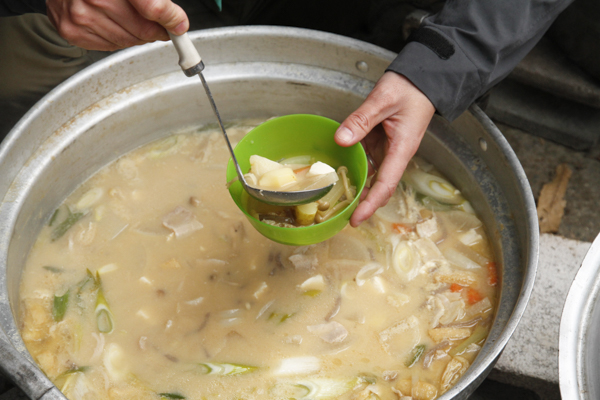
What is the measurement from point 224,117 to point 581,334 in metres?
1.67

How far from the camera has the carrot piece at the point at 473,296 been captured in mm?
1786

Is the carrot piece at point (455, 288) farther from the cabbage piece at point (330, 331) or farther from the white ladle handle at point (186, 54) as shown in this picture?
the white ladle handle at point (186, 54)

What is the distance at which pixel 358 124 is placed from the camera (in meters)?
1.62

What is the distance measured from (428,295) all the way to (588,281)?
21.6 inches

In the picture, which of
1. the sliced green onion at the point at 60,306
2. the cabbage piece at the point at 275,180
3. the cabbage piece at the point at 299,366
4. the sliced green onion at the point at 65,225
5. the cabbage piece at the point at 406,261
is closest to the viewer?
the cabbage piece at the point at 275,180

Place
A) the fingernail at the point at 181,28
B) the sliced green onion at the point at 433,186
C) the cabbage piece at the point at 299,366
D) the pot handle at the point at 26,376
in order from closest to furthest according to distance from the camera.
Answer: the pot handle at the point at 26,376 → the fingernail at the point at 181,28 → the cabbage piece at the point at 299,366 → the sliced green onion at the point at 433,186

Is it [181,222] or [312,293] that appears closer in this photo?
[312,293]

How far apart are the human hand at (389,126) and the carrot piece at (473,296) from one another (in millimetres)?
462

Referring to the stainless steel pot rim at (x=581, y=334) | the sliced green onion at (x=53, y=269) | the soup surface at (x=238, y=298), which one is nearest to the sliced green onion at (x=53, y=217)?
the soup surface at (x=238, y=298)

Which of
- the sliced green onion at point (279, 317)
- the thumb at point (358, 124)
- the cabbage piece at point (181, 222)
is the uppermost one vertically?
the thumb at point (358, 124)

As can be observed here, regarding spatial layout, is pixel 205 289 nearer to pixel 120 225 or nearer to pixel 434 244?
pixel 120 225

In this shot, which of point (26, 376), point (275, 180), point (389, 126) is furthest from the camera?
point (389, 126)

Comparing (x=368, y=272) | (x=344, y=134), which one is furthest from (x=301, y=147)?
(x=368, y=272)

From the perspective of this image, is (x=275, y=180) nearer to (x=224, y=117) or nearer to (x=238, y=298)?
(x=238, y=298)
